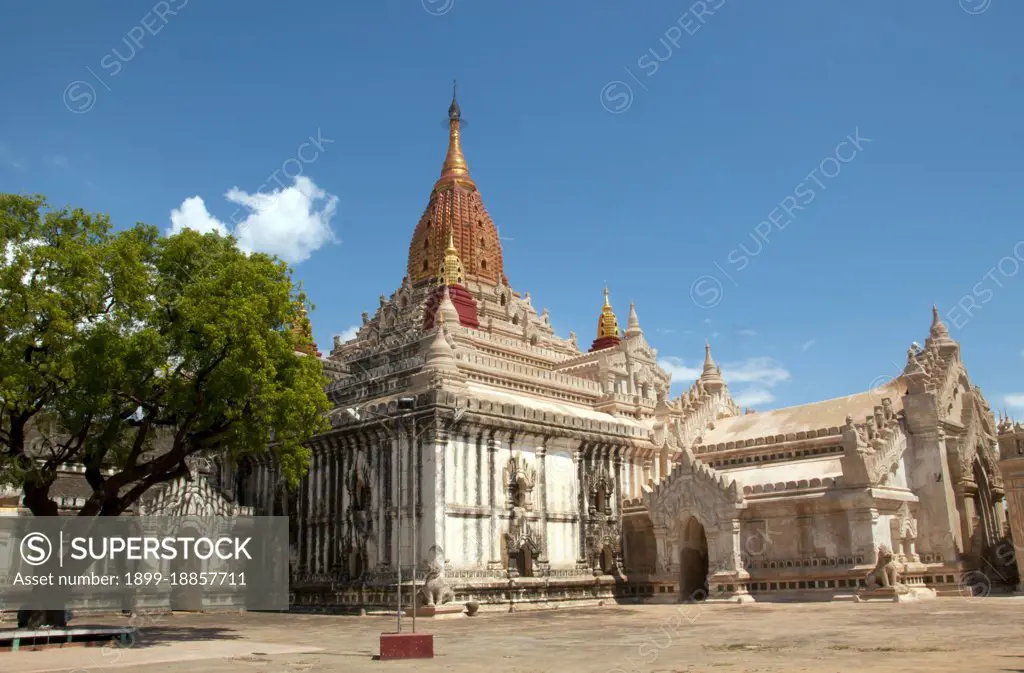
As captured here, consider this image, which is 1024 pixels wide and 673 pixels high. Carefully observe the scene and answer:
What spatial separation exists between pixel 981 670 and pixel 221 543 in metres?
40.0

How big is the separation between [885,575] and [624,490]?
48.2 feet

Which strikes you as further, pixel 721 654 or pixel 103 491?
pixel 103 491

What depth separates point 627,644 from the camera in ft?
76.5

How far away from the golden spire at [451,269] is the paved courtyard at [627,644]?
1335 inches

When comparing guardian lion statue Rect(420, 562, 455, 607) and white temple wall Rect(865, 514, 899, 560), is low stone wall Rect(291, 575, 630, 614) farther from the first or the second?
white temple wall Rect(865, 514, 899, 560)

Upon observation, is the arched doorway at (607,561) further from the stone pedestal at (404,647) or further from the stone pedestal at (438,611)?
the stone pedestal at (404,647)

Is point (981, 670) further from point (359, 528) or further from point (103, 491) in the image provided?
point (359, 528)

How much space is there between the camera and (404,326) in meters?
62.9

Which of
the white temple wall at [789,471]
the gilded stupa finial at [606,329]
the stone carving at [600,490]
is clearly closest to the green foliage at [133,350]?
the stone carving at [600,490]

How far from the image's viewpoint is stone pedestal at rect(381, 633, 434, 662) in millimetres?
20719

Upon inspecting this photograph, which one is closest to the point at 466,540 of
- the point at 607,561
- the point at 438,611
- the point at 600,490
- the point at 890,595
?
the point at 438,611

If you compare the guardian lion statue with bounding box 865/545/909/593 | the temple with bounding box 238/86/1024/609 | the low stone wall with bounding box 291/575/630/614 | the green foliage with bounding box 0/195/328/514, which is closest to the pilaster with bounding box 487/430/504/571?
the temple with bounding box 238/86/1024/609

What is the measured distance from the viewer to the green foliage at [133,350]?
27.0 meters

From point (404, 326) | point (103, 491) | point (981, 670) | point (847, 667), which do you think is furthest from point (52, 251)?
point (404, 326)
